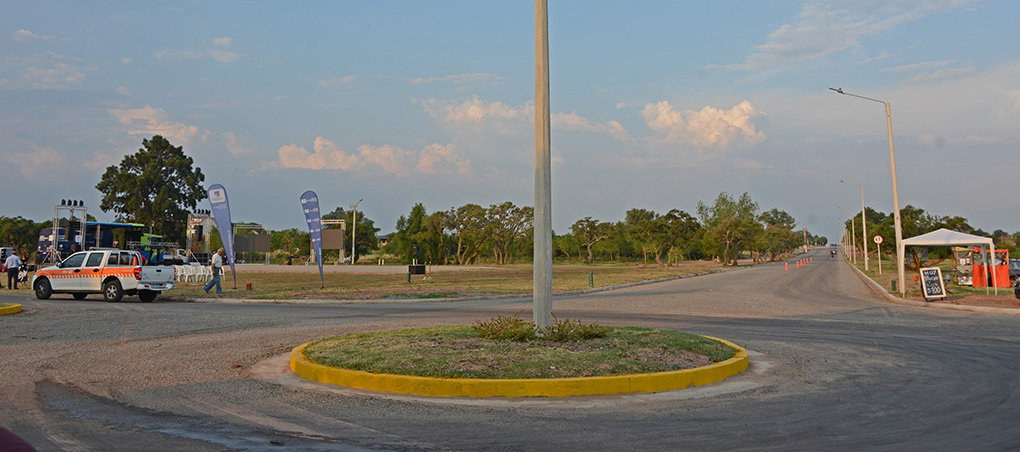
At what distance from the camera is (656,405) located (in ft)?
22.8

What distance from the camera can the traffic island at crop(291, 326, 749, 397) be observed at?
24.3 feet

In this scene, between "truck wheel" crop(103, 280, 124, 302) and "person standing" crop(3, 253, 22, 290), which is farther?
"person standing" crop(3, 253, 22, 290)

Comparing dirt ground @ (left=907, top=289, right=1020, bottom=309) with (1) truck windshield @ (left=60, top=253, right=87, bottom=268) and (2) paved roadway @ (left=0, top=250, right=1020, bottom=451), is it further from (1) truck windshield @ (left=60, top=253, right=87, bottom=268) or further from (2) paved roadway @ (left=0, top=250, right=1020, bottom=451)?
(1) truck windshield @ (left=60, top=253, right=87, bottom=268)

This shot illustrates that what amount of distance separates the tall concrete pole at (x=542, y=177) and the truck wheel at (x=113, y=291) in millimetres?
18092

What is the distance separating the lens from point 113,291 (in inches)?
869

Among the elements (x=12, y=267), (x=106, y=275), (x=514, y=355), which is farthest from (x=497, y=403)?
(x=12, y=267)

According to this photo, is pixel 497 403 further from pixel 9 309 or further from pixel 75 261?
pixel 75 261

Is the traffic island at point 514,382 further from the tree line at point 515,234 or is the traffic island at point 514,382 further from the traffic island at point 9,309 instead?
the tree line at point 515,234

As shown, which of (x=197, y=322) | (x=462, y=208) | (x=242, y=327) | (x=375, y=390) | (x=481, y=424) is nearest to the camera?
(x=481, y=424)

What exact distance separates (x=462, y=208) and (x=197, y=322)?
67.4 m

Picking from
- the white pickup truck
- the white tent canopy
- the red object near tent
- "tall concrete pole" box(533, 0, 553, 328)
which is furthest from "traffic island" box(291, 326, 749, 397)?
the red object near tent

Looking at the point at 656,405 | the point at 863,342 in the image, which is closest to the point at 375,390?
the point at 656,405

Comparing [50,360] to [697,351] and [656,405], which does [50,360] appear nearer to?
[656,405]

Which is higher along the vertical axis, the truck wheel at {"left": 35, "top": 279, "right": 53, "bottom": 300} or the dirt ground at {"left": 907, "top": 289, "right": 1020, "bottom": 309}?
the truck wheel at {"left": 35, "top": 279, "right": 53, "bottom": 300}
